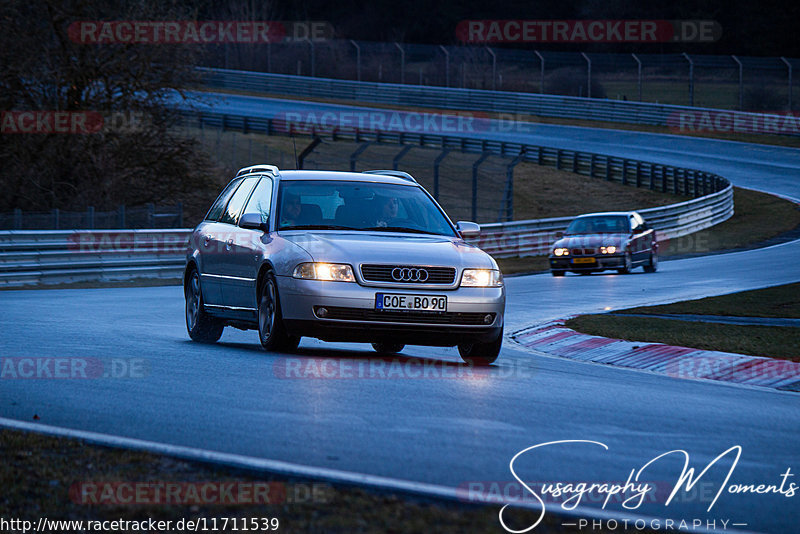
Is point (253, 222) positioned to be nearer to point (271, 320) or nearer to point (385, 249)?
point (271, 320)

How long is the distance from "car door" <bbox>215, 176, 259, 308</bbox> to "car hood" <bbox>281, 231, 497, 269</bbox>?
1.06m

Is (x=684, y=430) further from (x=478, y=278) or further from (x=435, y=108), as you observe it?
(x=435, y=108)

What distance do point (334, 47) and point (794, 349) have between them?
194 ft

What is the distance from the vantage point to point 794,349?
38.1ft

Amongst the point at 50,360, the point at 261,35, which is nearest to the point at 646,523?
the point at 50,360

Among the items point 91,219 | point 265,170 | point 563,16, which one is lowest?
point 91,219

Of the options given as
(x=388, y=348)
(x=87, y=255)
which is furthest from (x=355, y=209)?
(x=87, y=255)

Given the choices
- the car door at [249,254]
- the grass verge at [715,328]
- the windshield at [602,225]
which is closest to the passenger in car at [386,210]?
the car door at [249,254]

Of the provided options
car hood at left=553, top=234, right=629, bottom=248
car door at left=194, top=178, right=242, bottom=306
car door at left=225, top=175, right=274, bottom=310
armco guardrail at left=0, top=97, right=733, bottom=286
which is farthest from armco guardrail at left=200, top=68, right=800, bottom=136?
car door at left=225, top=175, right=274, bottom=310

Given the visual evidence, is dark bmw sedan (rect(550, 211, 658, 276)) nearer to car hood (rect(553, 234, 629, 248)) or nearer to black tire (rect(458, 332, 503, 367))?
car hood (rect(553, 234, 629, 248))

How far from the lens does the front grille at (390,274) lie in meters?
10.0

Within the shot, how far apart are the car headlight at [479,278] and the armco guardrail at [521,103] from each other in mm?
47133

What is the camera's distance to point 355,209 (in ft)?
36.9

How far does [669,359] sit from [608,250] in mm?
15654
